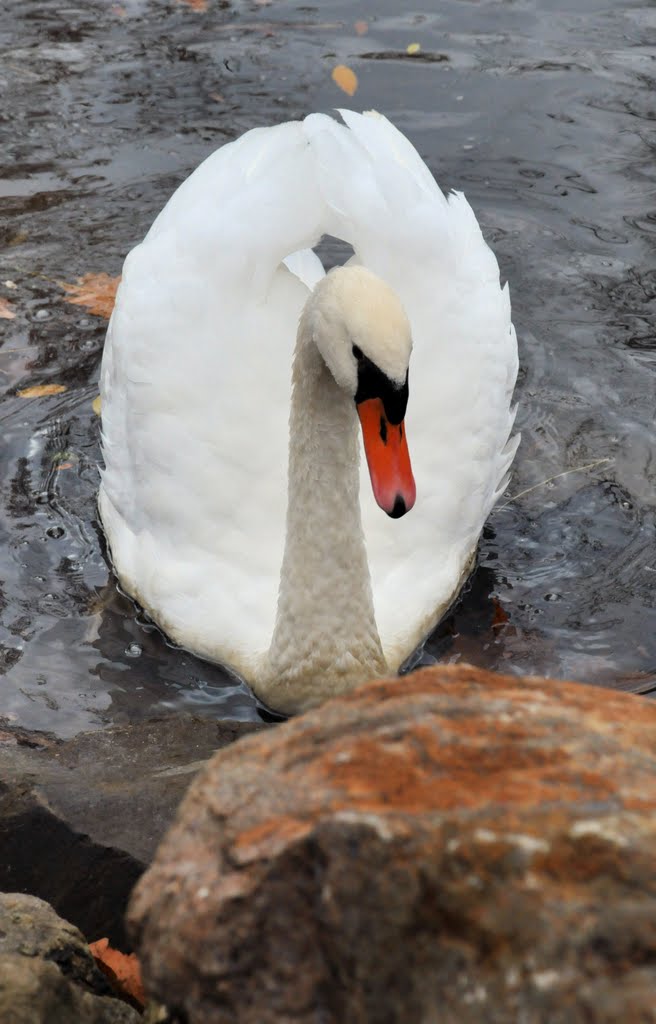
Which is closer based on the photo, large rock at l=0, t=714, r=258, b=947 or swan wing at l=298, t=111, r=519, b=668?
large rock at l=0, t=714, r=258, b=947

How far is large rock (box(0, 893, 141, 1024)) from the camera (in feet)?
7.77

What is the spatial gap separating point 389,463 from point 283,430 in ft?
3.76

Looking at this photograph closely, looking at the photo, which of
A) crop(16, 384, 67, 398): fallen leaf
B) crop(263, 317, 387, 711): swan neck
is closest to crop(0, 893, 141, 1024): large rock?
crop(263, 317, 387, 711): swan neck

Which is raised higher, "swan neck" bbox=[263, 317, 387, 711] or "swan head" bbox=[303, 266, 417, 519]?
"swan head" bbox=[303, 266, 417, 519]

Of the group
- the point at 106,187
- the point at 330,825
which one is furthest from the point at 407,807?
the point at 106,187

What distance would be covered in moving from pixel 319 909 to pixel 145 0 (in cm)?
1002

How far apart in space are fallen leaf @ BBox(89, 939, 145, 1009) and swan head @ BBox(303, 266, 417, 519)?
4.65ft

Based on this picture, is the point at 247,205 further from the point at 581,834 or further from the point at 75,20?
the point at 75,20

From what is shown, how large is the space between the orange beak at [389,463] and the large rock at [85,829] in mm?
915

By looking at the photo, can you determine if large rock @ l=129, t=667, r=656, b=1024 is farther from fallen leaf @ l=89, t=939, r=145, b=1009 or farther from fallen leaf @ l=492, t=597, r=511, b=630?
fallen leaf @ l=492, t=597, r=511, b=630

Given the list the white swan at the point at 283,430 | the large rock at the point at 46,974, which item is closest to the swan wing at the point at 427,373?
the white swan at the point at 283,430

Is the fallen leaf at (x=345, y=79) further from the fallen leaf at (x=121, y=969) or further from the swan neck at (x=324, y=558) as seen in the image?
the fallen leaf at (x=121, y=969)

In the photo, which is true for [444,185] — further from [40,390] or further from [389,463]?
[389,463]

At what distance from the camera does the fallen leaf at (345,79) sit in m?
9.35
